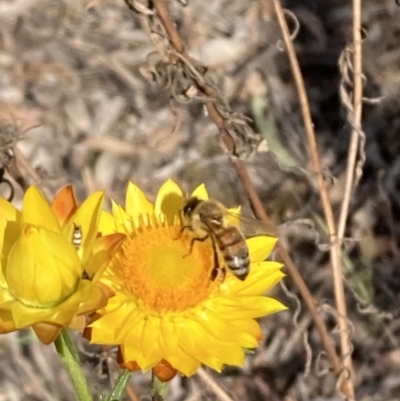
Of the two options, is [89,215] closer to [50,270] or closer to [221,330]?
[50,270]

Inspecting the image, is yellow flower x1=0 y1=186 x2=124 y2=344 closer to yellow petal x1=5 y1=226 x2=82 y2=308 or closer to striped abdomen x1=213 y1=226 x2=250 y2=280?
yellow petal x1=5 y1=226 x2=82 y2=308

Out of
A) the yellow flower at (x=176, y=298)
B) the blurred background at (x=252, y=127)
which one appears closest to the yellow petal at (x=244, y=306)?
the yellow flower at (x=176, y=298)

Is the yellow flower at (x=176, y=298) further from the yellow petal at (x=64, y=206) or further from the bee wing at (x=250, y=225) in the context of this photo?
the yellow petal at (x=64, y=206)

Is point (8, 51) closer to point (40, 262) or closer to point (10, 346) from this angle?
point (10, 346)

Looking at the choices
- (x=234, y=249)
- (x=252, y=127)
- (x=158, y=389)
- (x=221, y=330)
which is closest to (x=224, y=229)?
(x=234, y=249)

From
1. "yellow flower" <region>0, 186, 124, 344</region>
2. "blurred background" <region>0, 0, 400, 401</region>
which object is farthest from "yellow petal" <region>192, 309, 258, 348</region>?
"blurred background" <region>0, 0, 400, 401</region>

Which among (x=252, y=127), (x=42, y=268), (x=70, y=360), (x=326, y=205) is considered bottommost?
(x=252, y=127)
